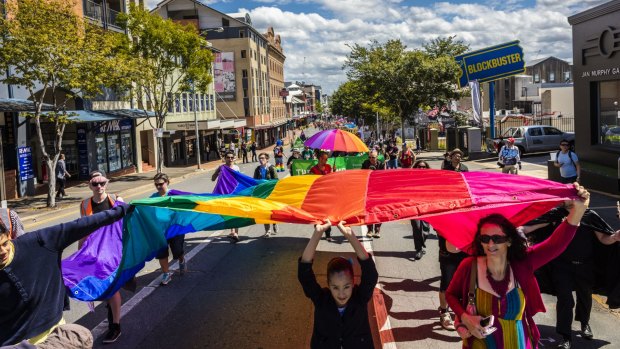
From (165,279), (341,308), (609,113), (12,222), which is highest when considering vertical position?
(609,113)

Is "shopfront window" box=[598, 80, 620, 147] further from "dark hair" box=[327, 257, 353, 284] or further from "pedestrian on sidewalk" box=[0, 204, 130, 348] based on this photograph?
"pedestrian on sidewalk" box=[0, 204, 130, 348]

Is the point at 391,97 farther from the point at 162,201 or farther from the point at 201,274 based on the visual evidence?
the point at 162,201

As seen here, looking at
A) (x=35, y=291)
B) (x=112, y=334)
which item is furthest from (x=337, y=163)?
(x=35, y=291)

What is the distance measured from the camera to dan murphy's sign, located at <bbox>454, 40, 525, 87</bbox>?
A: 107 feet

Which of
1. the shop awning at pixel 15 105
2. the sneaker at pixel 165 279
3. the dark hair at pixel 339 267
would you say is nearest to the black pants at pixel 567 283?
the dark hair at pixel 339 267

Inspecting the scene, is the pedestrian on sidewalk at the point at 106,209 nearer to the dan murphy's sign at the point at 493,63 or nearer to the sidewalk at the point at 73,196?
the sidewalk at the point at 73,196

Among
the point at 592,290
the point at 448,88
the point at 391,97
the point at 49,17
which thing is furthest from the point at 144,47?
the point at 592,290

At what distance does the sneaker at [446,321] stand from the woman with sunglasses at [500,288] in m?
2.65

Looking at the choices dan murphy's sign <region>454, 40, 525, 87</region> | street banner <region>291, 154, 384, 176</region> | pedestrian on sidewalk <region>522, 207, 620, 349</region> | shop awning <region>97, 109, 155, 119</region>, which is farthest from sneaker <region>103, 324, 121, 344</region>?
dan murphy's sign <region>454, 40, 525, 87</region>

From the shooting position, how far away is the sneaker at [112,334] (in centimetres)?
630

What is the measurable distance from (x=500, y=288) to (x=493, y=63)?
32.3 m

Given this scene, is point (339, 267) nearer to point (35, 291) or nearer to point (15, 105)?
point (35, 291)

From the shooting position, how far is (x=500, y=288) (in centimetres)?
372

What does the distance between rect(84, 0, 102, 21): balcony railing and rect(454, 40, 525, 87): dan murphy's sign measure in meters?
22.2
